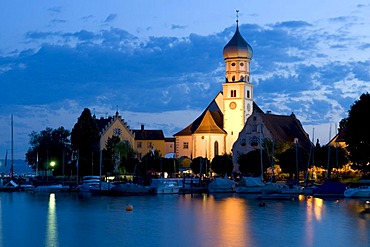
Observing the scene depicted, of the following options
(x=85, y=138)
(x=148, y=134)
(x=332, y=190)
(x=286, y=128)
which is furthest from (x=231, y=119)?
(x=332, y=190)

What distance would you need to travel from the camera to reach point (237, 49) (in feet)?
469

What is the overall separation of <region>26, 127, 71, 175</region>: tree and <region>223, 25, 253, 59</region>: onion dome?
32462 millimetres

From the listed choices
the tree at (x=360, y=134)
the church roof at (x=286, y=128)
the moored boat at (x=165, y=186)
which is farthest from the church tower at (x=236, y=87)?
the tree at (x=360, y=134)

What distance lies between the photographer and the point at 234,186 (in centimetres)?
10188

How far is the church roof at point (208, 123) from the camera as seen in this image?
467ft

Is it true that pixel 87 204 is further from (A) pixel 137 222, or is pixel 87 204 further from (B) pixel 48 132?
(B) pixel 48 132

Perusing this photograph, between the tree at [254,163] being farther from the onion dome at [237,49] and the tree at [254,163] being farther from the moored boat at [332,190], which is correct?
the onion dome at [237,49]

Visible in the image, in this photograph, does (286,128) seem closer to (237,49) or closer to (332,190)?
(237,49)

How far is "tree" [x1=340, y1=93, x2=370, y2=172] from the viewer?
279ft

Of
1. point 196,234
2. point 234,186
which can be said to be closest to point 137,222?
point 196,234

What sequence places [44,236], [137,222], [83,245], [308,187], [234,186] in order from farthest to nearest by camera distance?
[234,186] < [308,187] < [137,222] < [44,236] < [83,245]

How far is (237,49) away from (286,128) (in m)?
17.2

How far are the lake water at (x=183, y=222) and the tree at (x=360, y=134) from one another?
281 inches

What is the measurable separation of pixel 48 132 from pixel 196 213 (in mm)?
80988
